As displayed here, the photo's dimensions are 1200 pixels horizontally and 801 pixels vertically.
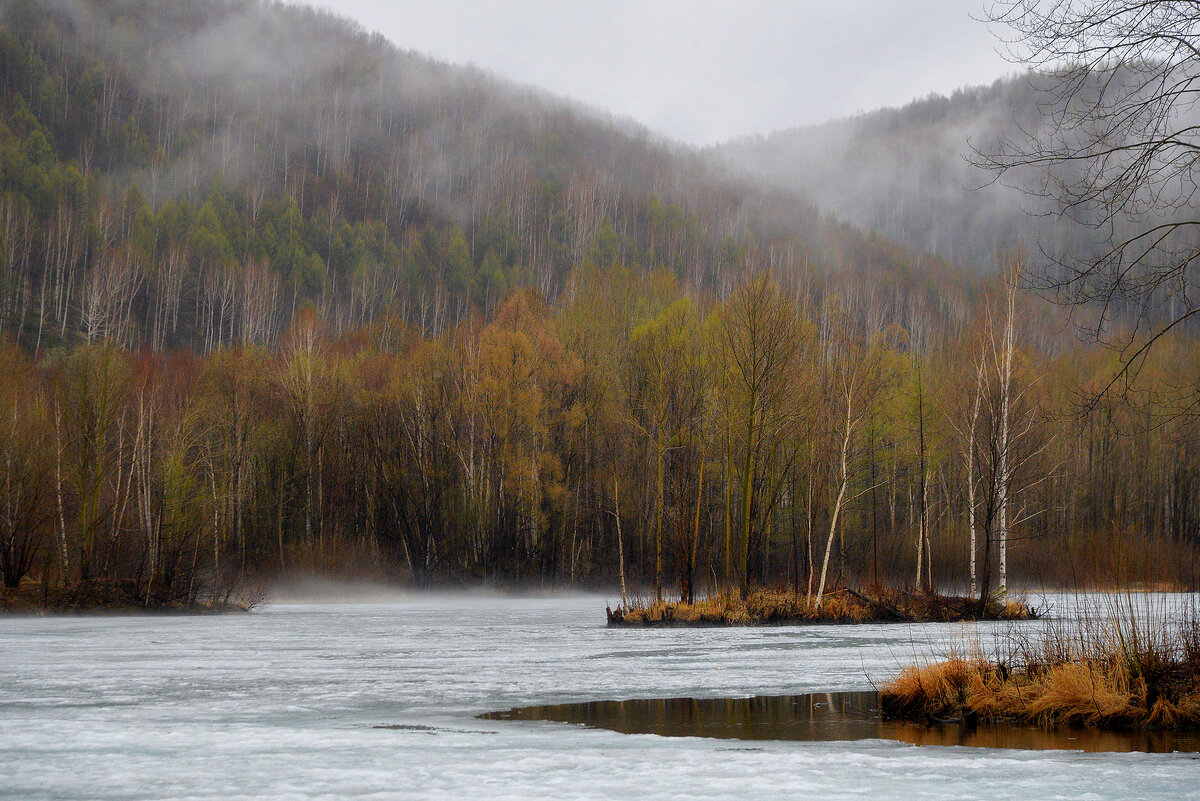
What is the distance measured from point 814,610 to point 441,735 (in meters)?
18.3

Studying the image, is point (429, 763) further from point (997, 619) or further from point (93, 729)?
point (997, 619)

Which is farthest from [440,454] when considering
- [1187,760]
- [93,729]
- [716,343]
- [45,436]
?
[1187,760]

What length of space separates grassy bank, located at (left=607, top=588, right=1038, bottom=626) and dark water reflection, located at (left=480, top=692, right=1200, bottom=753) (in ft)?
42.7

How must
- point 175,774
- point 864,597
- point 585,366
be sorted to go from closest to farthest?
1. point 175,774
2. point 864,597
3. point 585,366

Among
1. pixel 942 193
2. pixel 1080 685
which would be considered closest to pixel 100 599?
pixel 1080 685

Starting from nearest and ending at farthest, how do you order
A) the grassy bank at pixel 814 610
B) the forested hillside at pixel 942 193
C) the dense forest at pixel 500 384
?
the grassy bank at pixel 814 610
the dense forest at pixel 500 384
the forested hillside at pixel 942 193

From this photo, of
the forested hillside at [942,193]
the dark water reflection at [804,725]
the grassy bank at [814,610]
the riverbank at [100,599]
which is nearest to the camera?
the dark water reflection at [804,725]

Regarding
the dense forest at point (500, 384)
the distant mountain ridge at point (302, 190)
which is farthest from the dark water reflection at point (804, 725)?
the distant mountain ridge at point (302, 190)

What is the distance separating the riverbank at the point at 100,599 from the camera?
27969mm

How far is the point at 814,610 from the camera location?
25.2m

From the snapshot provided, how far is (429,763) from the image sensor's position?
7.23 metres

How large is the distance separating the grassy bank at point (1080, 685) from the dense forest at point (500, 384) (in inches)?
44.1

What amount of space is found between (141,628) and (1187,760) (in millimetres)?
21823

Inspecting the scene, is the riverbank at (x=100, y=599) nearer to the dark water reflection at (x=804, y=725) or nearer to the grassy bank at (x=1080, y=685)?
the dark water reflection at (x=804, y=725)
